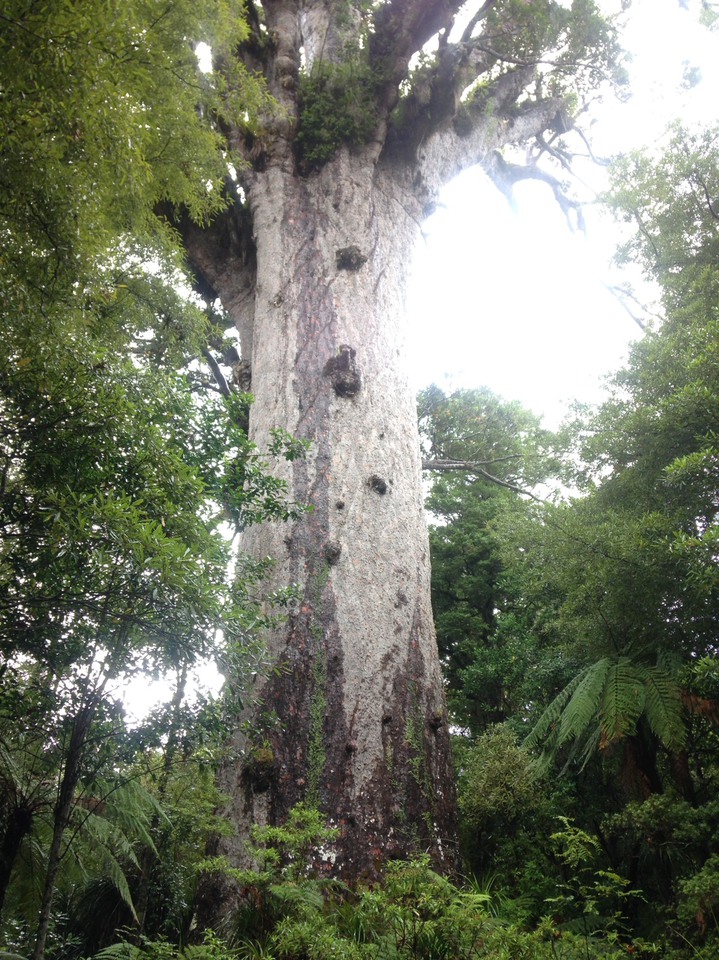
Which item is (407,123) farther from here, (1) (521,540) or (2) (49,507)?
(2) (49,507)

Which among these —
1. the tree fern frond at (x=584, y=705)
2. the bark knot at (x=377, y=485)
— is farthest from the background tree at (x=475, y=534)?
the bark knot at (x=377, y=485)

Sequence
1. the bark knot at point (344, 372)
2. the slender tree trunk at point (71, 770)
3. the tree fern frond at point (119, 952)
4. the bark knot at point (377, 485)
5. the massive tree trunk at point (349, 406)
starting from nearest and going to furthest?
1. the tree fern frond at point (119, 952)
2. the slender tree trunk at point (71, 770)
3. the massive tree trunk at point (349, 406)
4. the bark knot at point (377, 485)
5. the bark knot at point (344, 372)

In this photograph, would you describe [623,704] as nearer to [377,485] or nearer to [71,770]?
[377,485]

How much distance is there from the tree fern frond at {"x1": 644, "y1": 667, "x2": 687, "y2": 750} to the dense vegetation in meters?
0.02

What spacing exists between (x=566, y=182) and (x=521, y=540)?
7.18 meters

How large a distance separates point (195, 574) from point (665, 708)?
3629mm

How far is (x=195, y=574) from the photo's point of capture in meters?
2.64

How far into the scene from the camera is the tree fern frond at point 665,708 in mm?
4555

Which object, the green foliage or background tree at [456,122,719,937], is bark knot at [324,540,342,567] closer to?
background tree at [456,122,719,937]

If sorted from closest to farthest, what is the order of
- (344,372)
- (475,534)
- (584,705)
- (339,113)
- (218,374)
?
(584,705) → (344,372) → (339,113) → (218,374) → (475,534)

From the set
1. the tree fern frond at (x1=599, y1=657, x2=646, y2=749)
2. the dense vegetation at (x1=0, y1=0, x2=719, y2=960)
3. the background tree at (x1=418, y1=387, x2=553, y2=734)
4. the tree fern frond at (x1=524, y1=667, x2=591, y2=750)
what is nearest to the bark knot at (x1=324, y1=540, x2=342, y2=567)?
the dense vegetation at (x1=0, y1=0, x2=719, y2=960)

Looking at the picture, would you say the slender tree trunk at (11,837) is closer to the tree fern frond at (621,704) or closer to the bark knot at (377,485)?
the bark knot at (377,485)

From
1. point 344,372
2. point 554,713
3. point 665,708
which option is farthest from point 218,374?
point 665,708

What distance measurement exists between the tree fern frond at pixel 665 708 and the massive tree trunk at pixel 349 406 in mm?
1568
